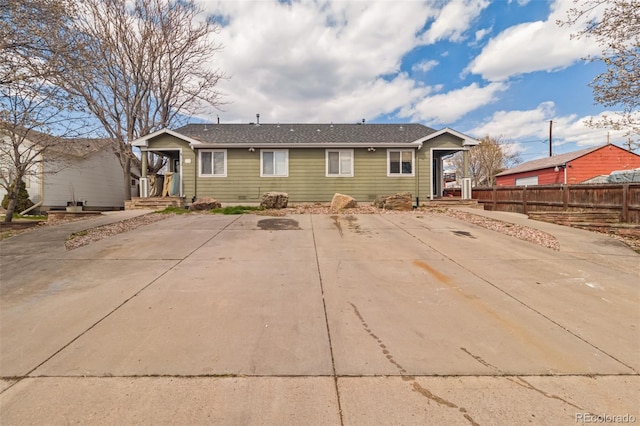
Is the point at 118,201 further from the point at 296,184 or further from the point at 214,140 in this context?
the point at 296,184

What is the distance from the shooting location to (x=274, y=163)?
15484mm

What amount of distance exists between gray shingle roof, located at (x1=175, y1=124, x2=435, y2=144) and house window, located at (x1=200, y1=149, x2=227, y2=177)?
52cm

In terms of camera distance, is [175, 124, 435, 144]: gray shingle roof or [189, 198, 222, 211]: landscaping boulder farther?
[175, 124, 435, 144]: gray shingle roof

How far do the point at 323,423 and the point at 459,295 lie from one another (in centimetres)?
303

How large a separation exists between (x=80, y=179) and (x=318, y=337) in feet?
73.8

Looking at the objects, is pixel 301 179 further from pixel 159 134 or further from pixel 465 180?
pixel 465 180

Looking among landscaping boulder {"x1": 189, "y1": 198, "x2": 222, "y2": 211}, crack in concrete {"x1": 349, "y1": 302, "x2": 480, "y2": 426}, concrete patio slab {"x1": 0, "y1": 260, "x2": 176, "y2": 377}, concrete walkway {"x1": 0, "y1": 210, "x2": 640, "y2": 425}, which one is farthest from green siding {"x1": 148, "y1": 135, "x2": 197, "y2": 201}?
crack in concrete {"x1": 349, "y1": 302, "x2": 480, "y2": 426}

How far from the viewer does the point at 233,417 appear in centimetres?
224

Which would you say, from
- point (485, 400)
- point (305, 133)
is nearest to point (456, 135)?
point (305, 133)

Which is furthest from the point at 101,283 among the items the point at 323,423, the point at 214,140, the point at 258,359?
the point at 214,140

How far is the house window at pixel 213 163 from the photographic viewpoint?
1543cm

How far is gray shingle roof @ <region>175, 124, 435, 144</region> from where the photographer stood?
15673mm

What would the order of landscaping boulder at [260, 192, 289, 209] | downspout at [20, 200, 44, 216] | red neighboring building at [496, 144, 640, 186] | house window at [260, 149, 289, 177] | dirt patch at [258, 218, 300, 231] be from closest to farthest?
1. dirt patch at [258, 218, 300, 231]
2. landscaping boulder at [260, 192, 289, 209]
3. house window at [260, 149, 289, 177]
4. downspout at [20, 200, 44, 216]
5. red neighboring building at [496, 144, 640, 186]

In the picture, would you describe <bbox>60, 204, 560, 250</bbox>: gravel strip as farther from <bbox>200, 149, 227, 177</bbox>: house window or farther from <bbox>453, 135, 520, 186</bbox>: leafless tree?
<bbox>453, 135, 520, 186</bbox>: leafless tree
